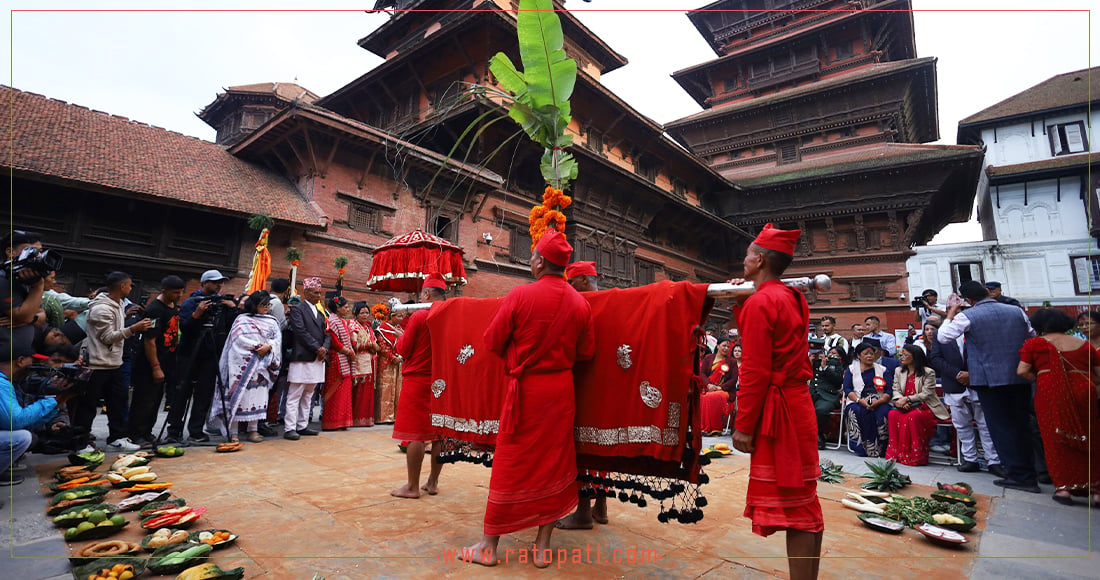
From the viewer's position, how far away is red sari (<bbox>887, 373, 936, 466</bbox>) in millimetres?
5312

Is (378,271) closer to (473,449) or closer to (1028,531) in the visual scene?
(473,449)

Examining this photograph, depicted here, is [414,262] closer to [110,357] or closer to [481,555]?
[110,357]

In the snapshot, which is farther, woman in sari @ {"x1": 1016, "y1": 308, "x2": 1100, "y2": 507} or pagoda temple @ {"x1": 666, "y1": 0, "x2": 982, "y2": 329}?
pagoda temple @ {"x1": 666, "y1": 0, "x2": 982, "y2": 329}

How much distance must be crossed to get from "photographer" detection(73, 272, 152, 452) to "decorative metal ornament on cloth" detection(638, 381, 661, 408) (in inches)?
190

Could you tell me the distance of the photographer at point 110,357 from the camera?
4539 millimetres

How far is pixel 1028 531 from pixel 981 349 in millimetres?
2043

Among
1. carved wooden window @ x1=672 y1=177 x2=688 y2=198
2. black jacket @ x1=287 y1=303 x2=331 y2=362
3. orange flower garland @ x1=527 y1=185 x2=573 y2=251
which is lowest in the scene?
black jacket @ x1=287 y1=303 x2=331 y2=362

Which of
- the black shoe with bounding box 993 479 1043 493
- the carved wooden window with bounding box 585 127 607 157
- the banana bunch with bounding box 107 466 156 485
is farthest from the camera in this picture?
the carved wooden window with bounding box 585 127 607 157

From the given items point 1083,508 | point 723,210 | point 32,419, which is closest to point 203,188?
point 32,419

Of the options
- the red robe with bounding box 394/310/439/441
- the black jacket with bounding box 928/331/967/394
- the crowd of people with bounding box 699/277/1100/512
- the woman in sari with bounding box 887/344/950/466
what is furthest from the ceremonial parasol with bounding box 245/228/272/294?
the black jacket with bounding box 928/331/967/394

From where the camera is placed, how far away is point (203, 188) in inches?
410

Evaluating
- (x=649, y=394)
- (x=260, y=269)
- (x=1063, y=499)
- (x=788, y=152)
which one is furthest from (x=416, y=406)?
(x=788, y=152)

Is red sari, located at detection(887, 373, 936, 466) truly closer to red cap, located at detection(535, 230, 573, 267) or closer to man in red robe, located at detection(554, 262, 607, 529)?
man in red robe, located at detection(554, 262, 607, 529)

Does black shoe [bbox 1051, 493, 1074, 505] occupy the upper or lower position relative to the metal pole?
lower
